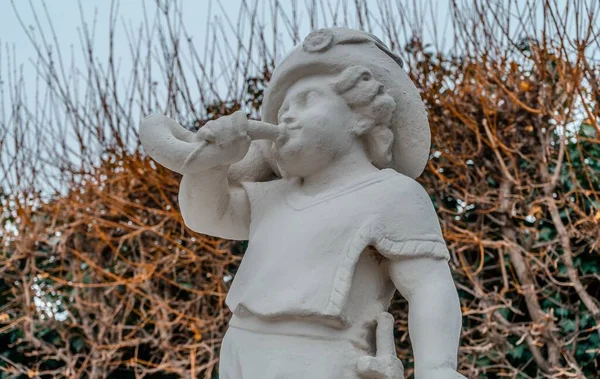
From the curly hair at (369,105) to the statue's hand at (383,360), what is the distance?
1.59ft

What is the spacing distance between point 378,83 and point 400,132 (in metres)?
0.16

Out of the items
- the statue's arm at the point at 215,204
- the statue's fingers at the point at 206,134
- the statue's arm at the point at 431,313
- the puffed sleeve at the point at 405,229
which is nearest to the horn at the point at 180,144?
the statue's fingers at the point at 206,134

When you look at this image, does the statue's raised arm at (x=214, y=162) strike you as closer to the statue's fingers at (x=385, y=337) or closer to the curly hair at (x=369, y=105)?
the curly hair at (x=369, y=105)

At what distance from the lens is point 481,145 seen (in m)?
4.81

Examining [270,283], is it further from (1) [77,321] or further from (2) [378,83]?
(1) [77,321]

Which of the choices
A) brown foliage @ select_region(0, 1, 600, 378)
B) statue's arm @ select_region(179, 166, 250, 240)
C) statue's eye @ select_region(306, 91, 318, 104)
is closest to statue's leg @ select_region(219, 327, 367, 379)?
statue's arm @ select_region(179, 166, 250, 240)

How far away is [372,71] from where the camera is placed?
2.17m

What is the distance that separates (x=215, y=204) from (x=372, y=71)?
56 centimetres

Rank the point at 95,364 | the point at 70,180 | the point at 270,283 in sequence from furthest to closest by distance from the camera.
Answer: the point at 70,180 < the point at 95,364 < the point at 270,283

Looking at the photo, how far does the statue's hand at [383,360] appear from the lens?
1892 millimetres

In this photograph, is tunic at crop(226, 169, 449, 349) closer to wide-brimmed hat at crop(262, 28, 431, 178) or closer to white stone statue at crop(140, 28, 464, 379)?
white stone statue at crop(140, 28, 464, 379)

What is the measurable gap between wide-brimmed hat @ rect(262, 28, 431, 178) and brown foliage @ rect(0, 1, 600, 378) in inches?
85.5

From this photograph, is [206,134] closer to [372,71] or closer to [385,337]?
[372,71]

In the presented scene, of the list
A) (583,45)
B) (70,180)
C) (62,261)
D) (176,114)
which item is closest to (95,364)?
(62,261)
